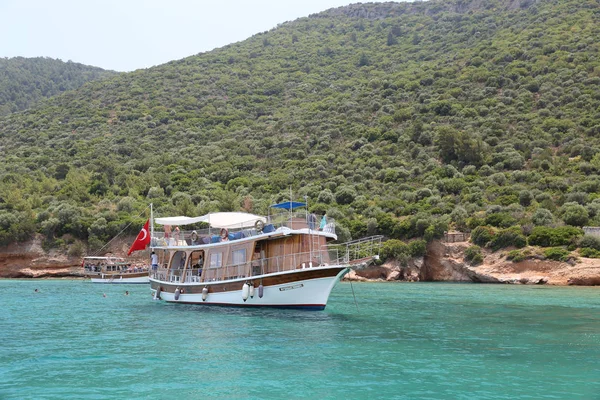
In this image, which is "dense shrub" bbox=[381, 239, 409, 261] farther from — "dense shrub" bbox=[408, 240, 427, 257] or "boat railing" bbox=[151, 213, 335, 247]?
"boat railing" bbox=[151, 213, 335, 247]

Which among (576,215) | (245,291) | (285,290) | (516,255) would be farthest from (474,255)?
(245,291)

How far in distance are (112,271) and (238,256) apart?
98.5 ft

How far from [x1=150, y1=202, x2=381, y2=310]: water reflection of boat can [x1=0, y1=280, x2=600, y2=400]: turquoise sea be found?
821mm

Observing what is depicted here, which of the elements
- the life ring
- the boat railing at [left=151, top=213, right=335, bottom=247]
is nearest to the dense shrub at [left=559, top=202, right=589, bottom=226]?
the boat railing at [left=151, top=213, right=335, bottom=247]

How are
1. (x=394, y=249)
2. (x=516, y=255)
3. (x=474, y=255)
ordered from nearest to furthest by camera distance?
(x=516, y=255)
(x=474, y=255)
(x=394, y=249)

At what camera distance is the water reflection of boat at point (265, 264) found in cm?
2588

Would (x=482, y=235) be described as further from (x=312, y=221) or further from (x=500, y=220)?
(x=312, y=221)

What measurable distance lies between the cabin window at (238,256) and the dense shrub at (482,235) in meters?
29.3

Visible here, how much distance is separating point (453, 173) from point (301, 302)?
4597 centimetres

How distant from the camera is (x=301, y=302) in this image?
1033 inches

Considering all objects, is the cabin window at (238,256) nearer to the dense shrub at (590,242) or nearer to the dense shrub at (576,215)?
the dense shrub at (590,242)

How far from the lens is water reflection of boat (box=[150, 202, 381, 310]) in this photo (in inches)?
1019

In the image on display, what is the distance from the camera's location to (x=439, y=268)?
53188 millimetres

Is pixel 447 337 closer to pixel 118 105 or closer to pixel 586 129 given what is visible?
pixel 586 129
